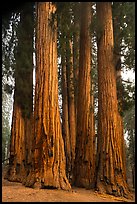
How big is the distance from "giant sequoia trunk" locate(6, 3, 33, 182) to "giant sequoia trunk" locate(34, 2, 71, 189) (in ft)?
12.0

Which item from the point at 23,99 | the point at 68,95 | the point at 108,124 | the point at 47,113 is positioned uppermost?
the point at 68,95

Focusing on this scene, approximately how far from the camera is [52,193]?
217 inches

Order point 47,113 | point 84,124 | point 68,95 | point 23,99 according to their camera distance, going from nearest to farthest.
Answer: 1. point 47,113
2. point 84,124
3. point 23,99
4. point 68,95

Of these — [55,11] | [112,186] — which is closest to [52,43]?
[55,11]

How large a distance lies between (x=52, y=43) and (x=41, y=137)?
249cm

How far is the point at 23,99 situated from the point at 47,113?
15.1 feet

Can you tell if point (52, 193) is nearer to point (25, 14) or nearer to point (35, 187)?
point (35, 187)

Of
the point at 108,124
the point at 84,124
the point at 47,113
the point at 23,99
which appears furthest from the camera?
the point at 23,99

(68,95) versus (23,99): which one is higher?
(68,95)

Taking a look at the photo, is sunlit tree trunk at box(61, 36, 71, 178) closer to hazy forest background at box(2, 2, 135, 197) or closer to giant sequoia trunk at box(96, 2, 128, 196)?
hazy forest background at box(2, 2, 135, 197)

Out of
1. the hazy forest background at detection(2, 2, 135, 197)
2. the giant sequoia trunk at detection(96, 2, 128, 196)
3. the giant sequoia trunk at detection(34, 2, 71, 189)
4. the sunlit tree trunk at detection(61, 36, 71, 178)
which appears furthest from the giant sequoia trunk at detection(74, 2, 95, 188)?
the giant sequoia trunk at detection(34, 2, 71, 189)

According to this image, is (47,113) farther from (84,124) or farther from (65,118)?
(65,118)

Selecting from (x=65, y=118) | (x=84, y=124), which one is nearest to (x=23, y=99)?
(x=84, y=124)

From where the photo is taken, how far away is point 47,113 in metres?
6.59
